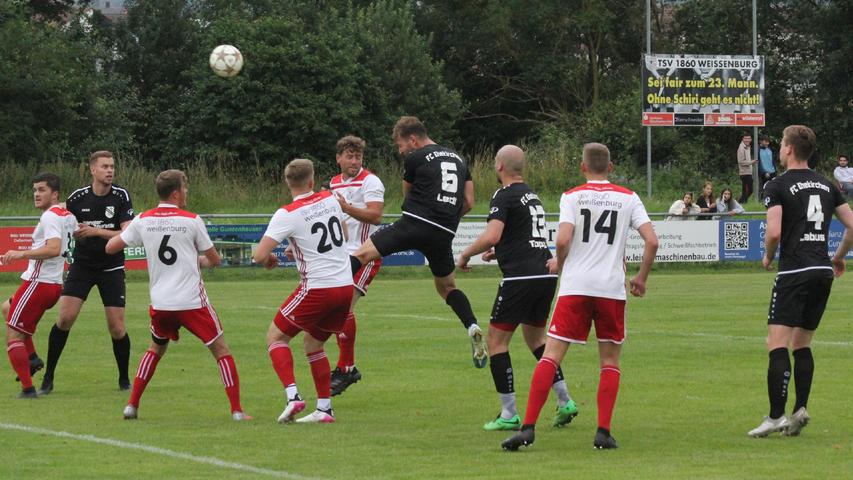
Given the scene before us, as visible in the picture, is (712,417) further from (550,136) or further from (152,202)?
(550,136)

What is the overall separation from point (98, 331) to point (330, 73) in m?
34.1

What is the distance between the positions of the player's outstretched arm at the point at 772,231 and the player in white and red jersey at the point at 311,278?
123 inches

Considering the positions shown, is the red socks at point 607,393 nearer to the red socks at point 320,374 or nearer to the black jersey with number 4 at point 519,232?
the black jersey with number 4 at point 519,232

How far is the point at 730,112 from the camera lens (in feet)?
128

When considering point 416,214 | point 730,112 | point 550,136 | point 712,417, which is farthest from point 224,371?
point 550,136

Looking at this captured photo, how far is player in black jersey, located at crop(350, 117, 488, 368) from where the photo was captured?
468 inches

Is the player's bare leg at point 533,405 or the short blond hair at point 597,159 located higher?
the short blond hair at point 597,159

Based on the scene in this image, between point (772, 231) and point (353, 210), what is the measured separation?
4.14 metres

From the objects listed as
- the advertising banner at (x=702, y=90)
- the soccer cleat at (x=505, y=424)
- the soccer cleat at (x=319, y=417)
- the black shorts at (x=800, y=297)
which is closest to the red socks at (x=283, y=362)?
the soccer cleat at (x=319, y=417)

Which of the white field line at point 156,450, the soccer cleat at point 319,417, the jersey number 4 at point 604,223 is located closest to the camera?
the white field line at point 156,450

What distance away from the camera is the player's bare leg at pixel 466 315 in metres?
12.0

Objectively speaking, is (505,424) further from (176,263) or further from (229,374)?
(176,263)

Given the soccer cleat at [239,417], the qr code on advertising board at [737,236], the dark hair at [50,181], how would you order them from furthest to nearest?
the qr code on advertising board at [737,236] → the dark hair at [50,181] → the soccer cleat at [239,417]

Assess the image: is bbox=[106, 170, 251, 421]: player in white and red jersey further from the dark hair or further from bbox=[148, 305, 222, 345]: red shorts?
the dark hair
